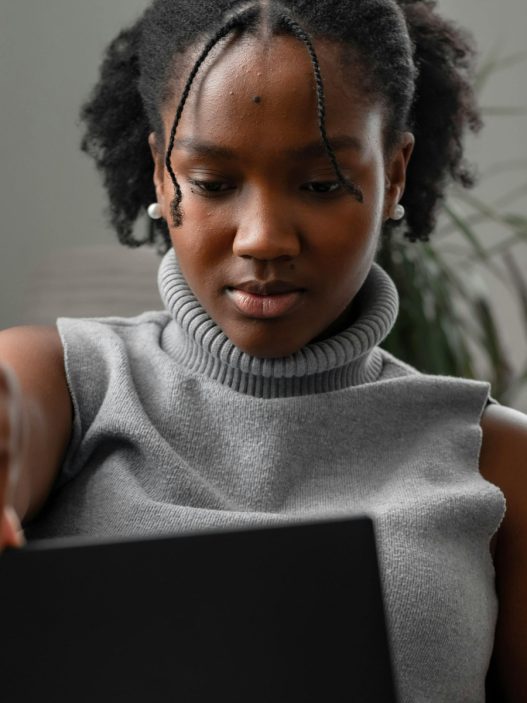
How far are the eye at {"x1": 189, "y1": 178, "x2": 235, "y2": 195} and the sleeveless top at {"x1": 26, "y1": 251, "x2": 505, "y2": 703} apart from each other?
13 centimetres

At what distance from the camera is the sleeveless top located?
0.87 metres

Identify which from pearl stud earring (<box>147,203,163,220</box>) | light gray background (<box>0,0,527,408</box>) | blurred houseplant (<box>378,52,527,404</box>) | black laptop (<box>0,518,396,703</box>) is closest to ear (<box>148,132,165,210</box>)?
pearl stud earring (<box>147,203,163,220</box>)

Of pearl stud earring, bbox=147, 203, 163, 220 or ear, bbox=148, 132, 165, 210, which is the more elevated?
ear, bbox=148, 132, 165, 210

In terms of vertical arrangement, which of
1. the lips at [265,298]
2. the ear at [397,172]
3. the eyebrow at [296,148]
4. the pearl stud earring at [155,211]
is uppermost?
the eyebrow at [296,148]

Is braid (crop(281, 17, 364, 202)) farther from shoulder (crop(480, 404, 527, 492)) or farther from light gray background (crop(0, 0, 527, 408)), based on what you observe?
light gray background (crop(0, 0, 527, 408))

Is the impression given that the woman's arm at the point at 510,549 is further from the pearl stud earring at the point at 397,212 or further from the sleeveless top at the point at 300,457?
the pearl stud earring at the point at 397,212

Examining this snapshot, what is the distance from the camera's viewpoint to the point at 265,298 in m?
0.89

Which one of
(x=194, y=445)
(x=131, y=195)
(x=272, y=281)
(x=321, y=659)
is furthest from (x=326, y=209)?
(x=321, y=659)

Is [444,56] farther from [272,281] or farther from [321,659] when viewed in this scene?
[321,659]

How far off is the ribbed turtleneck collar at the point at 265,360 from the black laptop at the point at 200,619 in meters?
0.49

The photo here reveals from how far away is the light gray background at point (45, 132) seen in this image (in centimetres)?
208

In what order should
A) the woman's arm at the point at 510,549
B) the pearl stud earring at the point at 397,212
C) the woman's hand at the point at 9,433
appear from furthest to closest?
the pearl stud earring at the point at 397,212, the woman's arm at the point at 510,549, the woman's hand at the point at 9,433

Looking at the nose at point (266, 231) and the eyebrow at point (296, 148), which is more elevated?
the eyebrow at point (296, 148)

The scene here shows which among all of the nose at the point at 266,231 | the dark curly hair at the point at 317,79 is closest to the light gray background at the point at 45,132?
the dark curly hair at the point at 317,79
